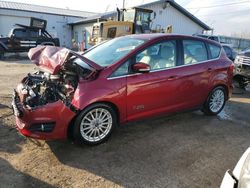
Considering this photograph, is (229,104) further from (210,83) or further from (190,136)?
(190,136)

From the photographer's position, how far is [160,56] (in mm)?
4523

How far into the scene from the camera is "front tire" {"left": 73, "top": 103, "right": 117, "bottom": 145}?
148 inches

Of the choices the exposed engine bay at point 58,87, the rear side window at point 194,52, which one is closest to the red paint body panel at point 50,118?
the exposed engine bay at point 58,87

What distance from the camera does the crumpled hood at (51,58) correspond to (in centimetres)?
373

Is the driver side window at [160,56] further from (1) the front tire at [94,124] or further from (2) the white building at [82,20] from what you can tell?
(2) the white building at [82,20]

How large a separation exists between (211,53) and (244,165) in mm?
3652

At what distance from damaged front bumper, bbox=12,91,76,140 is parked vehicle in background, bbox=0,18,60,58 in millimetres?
15848

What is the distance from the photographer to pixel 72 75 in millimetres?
3904

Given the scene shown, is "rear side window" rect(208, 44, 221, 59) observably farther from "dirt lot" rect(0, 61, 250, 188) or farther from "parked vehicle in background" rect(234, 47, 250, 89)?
"parked vehicle in background" rect(234, 47, 250, 89)

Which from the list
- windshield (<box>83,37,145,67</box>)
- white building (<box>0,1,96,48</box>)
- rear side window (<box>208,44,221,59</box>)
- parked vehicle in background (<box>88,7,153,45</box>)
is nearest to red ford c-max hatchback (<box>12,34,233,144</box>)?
windshield (<box>83,37,145,67</box>)

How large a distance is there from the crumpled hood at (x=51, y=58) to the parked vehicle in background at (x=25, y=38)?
14947 millimetres

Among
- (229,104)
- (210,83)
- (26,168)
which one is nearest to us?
(26,168)

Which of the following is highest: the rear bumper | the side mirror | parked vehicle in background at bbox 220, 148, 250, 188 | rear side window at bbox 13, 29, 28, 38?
rear side window at bbox 13, 29, 28, 38

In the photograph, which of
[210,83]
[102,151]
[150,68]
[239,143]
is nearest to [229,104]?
[210,83]
